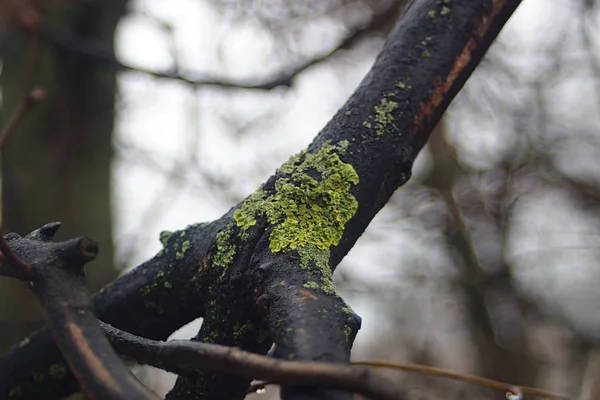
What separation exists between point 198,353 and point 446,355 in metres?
5.07

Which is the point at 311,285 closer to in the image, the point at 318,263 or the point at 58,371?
the point at 318,263

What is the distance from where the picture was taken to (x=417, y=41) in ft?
2.79

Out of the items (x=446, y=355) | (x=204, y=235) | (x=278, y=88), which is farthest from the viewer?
(x=446, y=355)

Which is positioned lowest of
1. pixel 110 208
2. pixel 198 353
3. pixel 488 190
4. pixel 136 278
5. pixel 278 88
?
pixel 198 353

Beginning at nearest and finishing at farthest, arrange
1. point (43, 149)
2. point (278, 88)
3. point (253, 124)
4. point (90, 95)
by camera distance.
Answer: point (278, 88) < point (43, 149) < point (90, 95) < point (253, 124)

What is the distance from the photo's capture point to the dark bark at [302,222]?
70cm

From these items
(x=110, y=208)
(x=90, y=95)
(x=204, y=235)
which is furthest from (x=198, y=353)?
(x=90, y=95)

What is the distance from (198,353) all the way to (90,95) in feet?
7.60

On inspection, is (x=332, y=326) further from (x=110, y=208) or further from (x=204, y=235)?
(x=110, y=208)

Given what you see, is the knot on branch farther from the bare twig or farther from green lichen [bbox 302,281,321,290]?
the bare twig

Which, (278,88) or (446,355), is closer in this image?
(278,88)

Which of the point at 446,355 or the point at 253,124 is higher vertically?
the point at 253,124

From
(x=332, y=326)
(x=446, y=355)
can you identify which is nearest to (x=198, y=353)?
(x=332, y=326)

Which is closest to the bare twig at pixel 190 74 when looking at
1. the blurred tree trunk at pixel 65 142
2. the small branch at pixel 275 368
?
the blurred tree trunk at pixel 65 142
